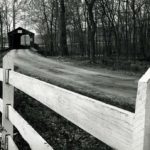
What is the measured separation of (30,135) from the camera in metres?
3.06

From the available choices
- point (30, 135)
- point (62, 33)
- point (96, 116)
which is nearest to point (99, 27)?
point (62, 33)

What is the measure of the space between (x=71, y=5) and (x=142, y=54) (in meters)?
13.9

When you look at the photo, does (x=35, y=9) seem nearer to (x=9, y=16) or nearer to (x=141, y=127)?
(x=9, y=16)

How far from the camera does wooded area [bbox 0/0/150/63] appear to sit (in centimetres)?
2836

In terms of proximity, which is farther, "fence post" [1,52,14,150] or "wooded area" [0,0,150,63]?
"wooded area" [0,0,150,63]

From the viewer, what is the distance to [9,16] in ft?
210

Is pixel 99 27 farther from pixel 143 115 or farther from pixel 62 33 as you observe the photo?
pixel 143 115

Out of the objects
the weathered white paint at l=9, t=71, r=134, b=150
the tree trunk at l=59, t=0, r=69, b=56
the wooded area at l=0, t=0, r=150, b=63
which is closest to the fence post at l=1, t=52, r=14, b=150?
the weathered white paint at l=9, t=71, r=134, b=150

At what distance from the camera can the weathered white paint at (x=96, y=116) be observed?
1533 millimetres

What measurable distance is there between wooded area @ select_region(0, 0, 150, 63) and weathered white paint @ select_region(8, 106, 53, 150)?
1970cm

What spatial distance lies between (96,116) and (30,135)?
146 centimetres

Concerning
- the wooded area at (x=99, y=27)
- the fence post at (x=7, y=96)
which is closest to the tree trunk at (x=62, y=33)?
the wooded area at (x=99, y=27)

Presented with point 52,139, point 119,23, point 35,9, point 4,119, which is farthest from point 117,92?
point 35,9

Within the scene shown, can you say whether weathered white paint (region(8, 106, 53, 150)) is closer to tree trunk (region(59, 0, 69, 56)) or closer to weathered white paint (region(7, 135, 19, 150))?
weathered white paint (region(7, 135, 19, 150))
